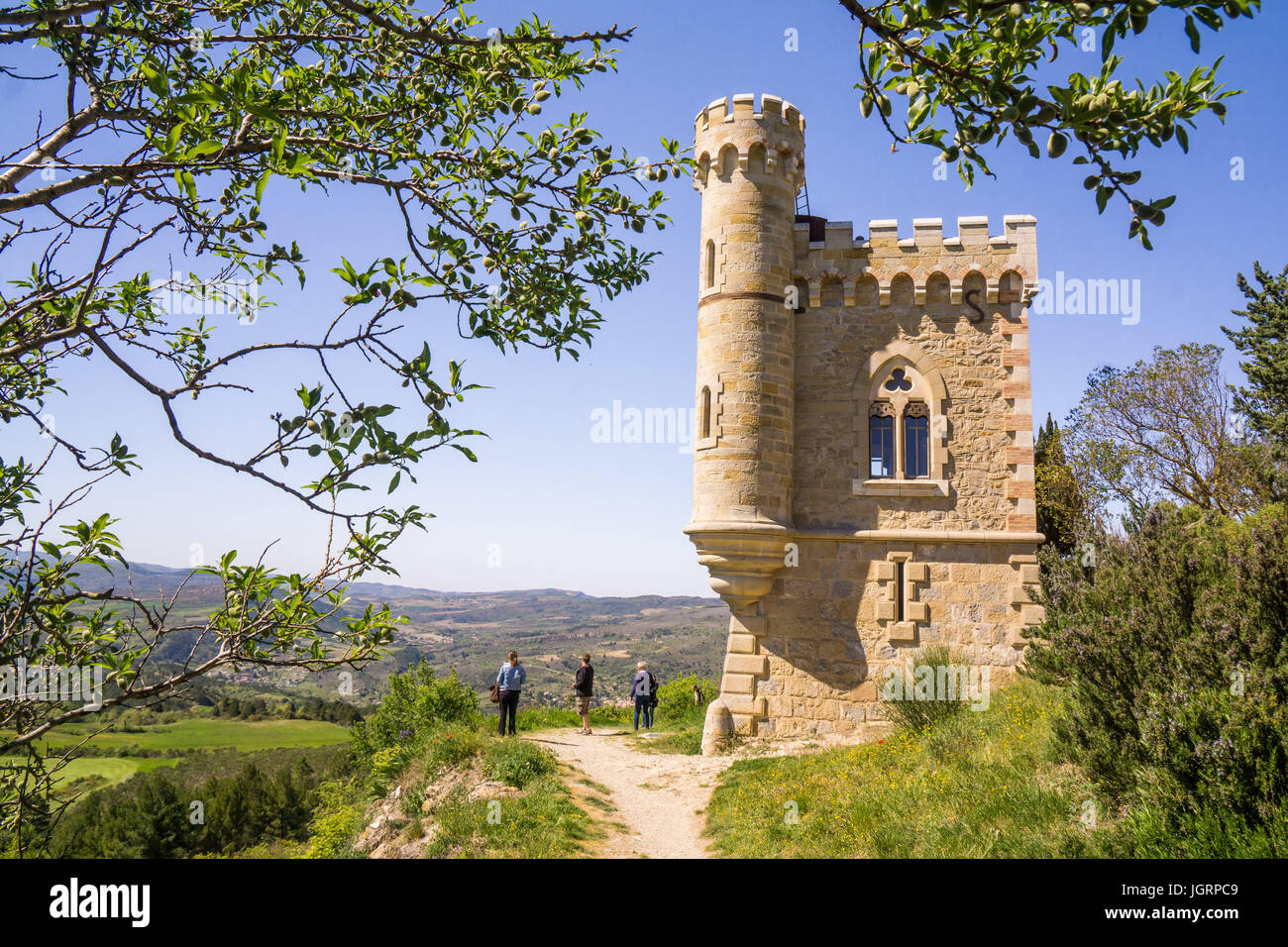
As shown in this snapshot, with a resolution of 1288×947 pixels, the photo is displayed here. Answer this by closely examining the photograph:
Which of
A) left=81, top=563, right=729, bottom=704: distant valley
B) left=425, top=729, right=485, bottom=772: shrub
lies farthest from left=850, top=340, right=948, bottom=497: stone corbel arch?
left=81, top=563, right=729, bottom=704: distant valley

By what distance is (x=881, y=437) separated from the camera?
1471 cm

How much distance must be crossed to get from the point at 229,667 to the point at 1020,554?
13.6 metres

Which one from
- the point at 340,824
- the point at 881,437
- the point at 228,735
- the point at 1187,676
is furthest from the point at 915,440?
the point at 228,735

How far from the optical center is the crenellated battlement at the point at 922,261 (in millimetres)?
14531

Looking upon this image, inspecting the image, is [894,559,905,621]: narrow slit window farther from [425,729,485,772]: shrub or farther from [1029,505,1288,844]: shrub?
[425,729,485,772]: shrub

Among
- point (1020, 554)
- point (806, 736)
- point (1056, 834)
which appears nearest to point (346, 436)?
point (1056, 834)

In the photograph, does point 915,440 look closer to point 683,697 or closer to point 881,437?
point 881,437

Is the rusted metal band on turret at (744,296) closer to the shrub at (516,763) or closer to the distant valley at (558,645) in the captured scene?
the shrub at (516,763)

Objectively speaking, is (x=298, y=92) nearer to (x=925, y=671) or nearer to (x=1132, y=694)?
(x=1132, y=694)

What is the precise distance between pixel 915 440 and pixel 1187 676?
29.0ft

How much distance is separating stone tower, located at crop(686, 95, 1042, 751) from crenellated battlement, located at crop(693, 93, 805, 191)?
37 mm

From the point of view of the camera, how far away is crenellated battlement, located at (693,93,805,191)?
1437 cm
